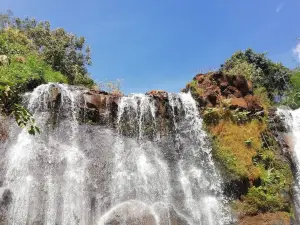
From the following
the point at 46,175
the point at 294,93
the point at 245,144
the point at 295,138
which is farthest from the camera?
the point at 294,93

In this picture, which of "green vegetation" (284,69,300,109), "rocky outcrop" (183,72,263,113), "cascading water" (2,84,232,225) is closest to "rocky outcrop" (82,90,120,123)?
"cascading water" (2,84,232,225)

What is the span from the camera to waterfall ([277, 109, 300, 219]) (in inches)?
574

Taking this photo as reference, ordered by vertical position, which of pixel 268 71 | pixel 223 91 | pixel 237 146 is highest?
pixel 268 71

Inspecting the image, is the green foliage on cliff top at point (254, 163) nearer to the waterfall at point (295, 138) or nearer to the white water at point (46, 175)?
the waterfall at point (295, 138)

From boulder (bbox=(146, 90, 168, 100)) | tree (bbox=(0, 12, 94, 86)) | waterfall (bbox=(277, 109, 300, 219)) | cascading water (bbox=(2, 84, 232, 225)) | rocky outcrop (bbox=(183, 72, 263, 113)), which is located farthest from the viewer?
tree (bbox=(0, 12, 94, 86))

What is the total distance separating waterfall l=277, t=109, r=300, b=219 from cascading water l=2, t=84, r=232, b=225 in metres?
3.66

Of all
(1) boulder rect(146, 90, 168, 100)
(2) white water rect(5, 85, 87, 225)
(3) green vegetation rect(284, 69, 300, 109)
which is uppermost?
(3) green vegetation rect(284, 69, 300, 109)

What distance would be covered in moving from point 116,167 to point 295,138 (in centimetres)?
Result: 914

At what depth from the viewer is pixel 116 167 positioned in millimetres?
13203

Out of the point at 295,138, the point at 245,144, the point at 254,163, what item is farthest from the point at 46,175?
the point at 295,138

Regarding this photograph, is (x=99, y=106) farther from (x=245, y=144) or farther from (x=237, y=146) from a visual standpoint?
(x=245, y=144)

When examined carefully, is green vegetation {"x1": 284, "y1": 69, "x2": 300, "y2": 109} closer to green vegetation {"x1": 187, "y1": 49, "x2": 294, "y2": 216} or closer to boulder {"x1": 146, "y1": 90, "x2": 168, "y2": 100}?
green vegetation {"x1": 187, "y1": 49, "x2": 294, "y2": 216}

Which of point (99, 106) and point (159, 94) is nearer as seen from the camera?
point (99, 106)

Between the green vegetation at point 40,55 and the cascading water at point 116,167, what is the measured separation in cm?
243
